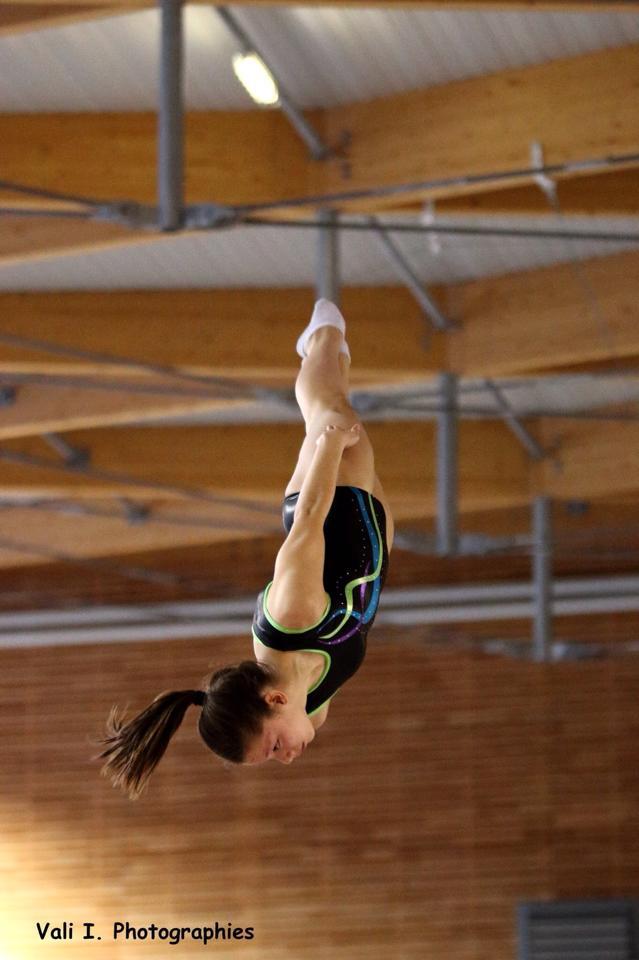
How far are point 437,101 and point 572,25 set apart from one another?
0.71 meters

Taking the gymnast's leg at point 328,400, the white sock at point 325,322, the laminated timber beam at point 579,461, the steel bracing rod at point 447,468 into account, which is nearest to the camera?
the gymnast's leg at point 328,400

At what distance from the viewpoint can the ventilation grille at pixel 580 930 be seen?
37.1 ft

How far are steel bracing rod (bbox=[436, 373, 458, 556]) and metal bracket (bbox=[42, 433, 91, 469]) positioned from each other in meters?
2.83

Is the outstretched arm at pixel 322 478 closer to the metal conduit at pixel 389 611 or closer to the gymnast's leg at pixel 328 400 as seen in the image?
the gymnast's leg at pixel 328 400

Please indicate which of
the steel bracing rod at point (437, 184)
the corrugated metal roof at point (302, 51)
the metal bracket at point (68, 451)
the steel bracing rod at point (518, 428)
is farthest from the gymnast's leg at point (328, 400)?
the metal bracket at point (68, 451)

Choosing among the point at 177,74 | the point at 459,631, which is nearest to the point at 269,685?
the point at 177,74

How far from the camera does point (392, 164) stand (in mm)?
6910

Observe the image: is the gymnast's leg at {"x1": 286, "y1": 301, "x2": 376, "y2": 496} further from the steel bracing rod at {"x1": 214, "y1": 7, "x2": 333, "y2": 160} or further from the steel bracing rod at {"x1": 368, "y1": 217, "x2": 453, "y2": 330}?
the steel bracing rod at {"x1": 368, "y1": 217, "x2": 453, "y2": 330}

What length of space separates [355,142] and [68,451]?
440 cm

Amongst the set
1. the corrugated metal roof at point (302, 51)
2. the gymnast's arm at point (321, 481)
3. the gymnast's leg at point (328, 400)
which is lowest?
the gymnast's arm at point (321, 481)

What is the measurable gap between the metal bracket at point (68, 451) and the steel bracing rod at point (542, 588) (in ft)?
10.6

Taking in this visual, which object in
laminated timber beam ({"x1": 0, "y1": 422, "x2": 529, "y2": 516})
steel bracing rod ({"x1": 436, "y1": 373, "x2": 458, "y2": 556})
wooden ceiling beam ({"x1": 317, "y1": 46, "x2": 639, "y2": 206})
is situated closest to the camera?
wooden ceiling beam ({"x1": 317, "y1": 46, "x2": 639, "y2": 206})

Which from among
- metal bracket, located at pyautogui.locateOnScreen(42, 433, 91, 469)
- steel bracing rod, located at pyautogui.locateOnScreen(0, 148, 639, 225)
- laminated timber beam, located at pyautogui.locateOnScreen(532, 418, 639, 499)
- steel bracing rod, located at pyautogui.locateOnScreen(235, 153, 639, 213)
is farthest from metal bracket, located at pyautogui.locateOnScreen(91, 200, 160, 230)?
laminated timber beam, located at pyautogui.locateOnScreen(532, 418, 639, 499)

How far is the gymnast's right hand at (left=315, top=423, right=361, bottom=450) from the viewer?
407 cm
